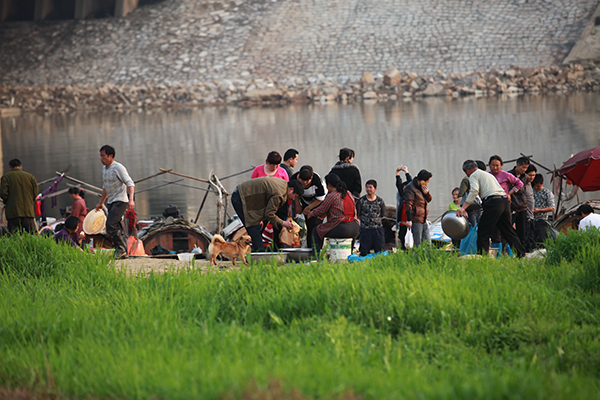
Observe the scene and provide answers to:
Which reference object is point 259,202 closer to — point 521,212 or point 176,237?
point 176,237

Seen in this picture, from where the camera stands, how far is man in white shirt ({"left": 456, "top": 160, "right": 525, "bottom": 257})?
8.64m

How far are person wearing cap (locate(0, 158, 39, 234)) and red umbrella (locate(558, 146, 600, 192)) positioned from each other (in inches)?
327

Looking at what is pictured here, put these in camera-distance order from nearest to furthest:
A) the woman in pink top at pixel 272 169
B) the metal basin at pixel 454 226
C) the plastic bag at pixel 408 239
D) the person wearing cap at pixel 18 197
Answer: the metal basin at pixel 454 226
the woman in pink top at pixel 272 169
the plastic bag at pixel 408 239
the person wearing cap at pixel 18 197

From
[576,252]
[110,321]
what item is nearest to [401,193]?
[576,252]

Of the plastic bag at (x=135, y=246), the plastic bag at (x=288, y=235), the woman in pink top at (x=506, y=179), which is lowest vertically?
the plastic bag at (x=135, y=246)

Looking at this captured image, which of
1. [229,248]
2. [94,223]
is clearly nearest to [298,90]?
[94,223]

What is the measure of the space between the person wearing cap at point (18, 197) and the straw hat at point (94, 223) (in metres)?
0.83

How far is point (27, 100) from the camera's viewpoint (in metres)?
52.6

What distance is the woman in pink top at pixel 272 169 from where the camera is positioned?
29.7ft

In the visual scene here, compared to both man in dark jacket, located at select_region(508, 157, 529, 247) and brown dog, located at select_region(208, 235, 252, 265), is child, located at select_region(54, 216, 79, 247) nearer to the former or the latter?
brown dog, located at select_region(208, 235, 252, 265)

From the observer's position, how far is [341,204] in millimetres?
8836

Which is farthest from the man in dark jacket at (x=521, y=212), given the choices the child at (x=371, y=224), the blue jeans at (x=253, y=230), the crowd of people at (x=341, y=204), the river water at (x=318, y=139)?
the river water at (x=318, y=139)

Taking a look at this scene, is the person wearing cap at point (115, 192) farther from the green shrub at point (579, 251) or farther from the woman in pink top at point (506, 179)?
the green shrub at point (579, 251)

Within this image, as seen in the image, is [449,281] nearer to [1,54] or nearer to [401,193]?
[401,193]
